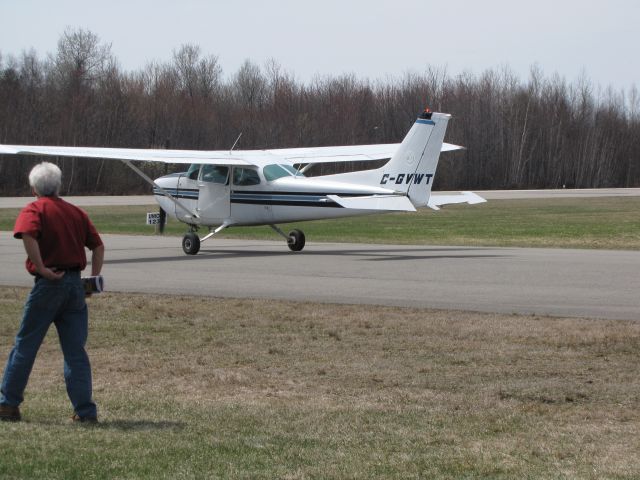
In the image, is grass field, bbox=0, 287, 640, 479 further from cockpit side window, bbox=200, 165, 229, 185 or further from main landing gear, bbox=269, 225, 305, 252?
cockpit side window, bbox=200, 165, 229, 185

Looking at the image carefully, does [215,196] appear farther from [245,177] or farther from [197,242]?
[197,242]

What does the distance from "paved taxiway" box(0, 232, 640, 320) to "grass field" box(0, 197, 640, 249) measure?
122 inches

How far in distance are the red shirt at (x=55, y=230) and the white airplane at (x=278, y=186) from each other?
13.7 m

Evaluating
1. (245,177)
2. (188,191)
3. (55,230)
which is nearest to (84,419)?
(55,230)

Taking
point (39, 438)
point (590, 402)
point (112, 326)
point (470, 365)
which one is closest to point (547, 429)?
point (590, 402)

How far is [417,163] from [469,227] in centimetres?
1157

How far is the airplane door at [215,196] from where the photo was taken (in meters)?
23.6

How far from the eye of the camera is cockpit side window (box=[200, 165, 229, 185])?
77.6 feet

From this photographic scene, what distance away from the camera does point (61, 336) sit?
7.29 m

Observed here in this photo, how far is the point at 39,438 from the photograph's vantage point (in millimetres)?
6711

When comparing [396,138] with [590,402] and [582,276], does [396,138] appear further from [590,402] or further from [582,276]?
[590,402]

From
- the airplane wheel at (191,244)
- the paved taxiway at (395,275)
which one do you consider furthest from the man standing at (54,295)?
the airplane wheel at (191,244)

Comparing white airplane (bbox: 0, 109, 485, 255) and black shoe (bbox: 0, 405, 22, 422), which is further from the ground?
white airplane (bbox: 0, 109, 485, 255)

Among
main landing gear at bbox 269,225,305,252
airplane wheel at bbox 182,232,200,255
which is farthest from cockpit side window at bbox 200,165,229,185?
main landing gear at bbox 269,225,305,252
